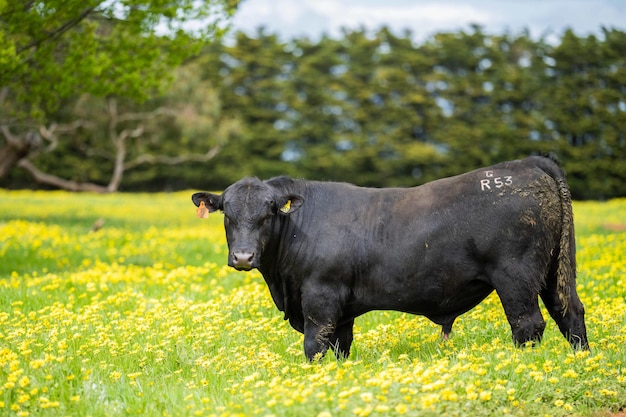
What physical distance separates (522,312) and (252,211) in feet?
8.75

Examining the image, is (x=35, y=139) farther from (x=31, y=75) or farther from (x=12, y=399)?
(x=12, y=399)

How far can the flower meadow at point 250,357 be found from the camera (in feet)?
17.8

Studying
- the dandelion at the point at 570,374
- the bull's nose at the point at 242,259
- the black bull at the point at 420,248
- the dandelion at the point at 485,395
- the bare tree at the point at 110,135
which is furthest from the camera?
the bare tree at the point at 110,135

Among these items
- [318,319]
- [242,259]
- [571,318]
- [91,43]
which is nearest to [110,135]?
[91,43]

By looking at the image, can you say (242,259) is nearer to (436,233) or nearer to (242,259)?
(242,259)

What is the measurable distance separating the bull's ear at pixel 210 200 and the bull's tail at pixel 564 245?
3.18 meters

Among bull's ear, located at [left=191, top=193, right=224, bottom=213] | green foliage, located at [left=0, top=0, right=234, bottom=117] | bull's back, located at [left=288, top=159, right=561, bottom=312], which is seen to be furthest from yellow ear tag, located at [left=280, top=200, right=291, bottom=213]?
green foliage, located at [left=0, top=0, right=234, bottom=117]

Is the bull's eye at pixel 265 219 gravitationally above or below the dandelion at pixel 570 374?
above

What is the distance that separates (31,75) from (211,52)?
40.2m

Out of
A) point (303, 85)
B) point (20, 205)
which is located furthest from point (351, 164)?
point (20, 205)

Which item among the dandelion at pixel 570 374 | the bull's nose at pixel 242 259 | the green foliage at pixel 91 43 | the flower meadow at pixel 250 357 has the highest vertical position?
the green foliage at pixel 91 43

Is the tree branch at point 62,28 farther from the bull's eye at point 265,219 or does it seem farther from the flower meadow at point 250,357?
the bull's eye at point 265,219

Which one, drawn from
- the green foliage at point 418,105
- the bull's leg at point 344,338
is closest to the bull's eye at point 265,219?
the bull's leg at point 344,338

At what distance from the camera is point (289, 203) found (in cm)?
739
